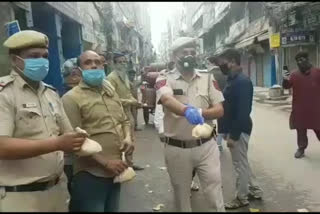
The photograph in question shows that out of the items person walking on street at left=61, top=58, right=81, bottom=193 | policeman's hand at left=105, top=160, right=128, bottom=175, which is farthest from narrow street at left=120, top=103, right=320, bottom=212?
person walking on street at left=61, top=58, right=81, bottom=193

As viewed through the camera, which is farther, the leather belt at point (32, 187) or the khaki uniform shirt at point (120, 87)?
the khaki uniform shirt at point (120, 87)

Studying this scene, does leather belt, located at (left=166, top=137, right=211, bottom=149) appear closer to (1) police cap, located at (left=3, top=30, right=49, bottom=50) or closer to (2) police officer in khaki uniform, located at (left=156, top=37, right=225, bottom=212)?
(2) police officer in khaki uniform, located at (left=156, top=37, right=225, bottom=212)

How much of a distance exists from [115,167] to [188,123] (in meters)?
0.73

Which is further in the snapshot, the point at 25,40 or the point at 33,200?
the point at 25,40

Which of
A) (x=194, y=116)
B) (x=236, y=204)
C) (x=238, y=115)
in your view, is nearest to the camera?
(x=194, y=116)

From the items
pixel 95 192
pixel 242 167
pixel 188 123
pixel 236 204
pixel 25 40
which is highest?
pixel 25 40

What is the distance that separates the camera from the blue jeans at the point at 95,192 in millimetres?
2654

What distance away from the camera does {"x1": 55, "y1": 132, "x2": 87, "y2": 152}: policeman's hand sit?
2.01m

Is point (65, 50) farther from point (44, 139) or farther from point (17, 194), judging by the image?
point (17, 194)

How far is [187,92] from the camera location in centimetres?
316

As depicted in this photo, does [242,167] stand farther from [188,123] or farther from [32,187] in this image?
[32,187]

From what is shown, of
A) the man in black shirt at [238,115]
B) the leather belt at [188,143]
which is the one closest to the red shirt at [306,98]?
the man in black shirt at [238,115]

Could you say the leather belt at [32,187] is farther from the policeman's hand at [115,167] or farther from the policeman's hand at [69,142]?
the policeman's hand at [115,167]

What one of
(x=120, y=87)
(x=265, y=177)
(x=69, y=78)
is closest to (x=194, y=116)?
(x=69, y=78)
